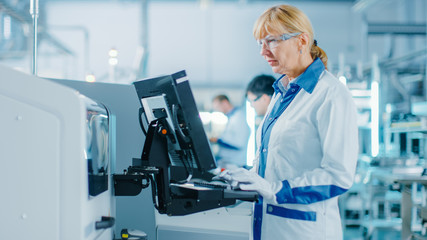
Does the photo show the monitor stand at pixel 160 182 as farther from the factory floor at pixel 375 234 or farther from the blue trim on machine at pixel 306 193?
the factory floor at pixel 375 234

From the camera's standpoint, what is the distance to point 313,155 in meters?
1.23

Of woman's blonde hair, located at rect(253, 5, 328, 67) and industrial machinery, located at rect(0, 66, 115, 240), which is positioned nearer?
industrial machinery, located at rect(0, 66, 115, 240)

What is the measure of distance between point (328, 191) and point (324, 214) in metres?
0.11

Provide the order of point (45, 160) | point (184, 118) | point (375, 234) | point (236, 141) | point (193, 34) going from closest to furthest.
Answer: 1. point (45, 160)
2. point (184, 118)
3. point (236, 141)
4. point (375, 234)
5. point (193, 34)

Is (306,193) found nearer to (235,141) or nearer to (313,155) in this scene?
(313,155)

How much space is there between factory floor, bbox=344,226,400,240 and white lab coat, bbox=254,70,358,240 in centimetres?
333

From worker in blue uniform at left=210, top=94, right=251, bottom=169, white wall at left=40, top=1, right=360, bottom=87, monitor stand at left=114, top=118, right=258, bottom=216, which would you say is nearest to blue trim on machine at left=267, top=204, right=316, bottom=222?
monitor stand at left=114, top=118, right=258, bottom=216

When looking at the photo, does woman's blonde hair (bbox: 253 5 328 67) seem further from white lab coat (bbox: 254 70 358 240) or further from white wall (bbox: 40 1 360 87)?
white wall (bbox: 40 1 360 87)

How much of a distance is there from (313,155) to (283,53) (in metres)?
0.36

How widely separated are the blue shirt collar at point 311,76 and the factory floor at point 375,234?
3444mm

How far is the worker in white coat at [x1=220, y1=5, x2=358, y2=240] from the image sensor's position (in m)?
1.15

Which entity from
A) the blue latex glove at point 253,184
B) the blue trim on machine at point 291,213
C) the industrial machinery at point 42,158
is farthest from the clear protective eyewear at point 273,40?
the industrial machinery at point 42,158

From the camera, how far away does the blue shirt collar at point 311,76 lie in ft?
4.15

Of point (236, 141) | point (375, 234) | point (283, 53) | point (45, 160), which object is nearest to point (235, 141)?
point (236, 141)
